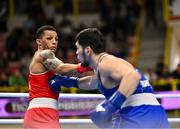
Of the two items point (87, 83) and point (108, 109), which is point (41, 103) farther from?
point (108, 109)

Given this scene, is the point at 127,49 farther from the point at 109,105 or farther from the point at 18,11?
the point at 109,105

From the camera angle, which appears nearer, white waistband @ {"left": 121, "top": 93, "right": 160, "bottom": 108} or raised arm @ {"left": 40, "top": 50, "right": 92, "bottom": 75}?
white waistband @ {"left": 121, "top": 93, "right": 160, "bottom": 108}

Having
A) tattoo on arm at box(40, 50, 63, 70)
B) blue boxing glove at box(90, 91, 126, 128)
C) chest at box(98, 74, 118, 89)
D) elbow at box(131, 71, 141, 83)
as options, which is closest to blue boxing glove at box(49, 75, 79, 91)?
tattoo on arm at box(40, 50, 63, 70)

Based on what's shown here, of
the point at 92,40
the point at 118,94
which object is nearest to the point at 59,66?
the point at 92,40

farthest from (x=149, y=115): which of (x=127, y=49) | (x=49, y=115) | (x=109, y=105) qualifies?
(x=127, y=49)

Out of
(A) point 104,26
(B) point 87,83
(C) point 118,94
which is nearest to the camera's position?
(C) point 118,94

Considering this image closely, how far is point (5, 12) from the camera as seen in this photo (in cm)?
1683

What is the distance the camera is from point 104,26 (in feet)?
52.2

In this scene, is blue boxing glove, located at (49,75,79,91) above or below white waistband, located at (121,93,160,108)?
below

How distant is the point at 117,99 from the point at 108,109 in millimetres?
90

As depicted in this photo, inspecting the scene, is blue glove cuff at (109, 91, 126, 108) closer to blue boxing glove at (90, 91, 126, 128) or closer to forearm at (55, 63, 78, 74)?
blue boxing glove at (90, 91, 126, 128)

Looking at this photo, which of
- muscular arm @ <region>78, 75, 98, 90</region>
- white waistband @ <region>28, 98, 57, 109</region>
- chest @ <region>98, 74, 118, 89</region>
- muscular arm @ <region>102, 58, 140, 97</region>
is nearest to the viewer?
muscular arm @ <region>102, 58, 140, 97</region>

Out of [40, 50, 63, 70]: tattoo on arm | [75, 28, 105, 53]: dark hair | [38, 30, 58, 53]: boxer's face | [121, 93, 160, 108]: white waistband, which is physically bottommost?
[121, 93, 160, 108]: white waistband

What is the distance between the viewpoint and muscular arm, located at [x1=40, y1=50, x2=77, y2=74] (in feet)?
15.1
